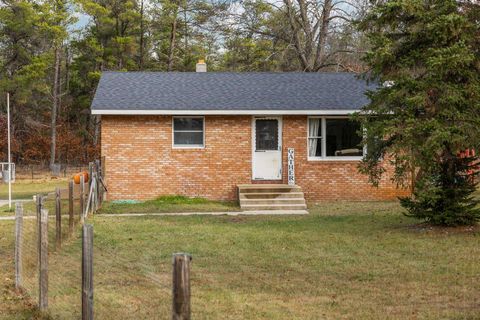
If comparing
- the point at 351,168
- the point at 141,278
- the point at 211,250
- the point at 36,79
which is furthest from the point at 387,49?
the point at 36,79

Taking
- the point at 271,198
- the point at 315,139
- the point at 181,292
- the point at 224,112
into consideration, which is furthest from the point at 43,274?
the point at 315,139

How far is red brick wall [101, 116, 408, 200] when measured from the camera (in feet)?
70.2

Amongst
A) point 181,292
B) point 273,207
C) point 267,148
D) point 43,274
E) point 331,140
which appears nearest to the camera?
point 181,292

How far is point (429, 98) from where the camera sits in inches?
510

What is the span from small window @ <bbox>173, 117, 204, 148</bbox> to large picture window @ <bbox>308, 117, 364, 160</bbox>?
3.42 m

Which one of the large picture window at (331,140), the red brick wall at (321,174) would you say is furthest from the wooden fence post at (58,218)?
the large picture window at (331,140)

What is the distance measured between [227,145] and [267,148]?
1266 millimetres

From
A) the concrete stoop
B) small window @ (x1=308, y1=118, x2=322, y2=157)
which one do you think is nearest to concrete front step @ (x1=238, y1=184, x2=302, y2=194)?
the concrete stoop

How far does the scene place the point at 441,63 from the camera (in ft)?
40.4

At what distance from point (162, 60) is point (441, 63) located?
117 feet

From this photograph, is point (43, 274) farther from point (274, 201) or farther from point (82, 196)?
point (274, 201)

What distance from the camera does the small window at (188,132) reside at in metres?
21.6

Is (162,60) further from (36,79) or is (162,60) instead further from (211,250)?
(211,250)

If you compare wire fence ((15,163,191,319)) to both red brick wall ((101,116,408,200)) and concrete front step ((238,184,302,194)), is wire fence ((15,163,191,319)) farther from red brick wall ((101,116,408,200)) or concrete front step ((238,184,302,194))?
red brick wall ((101,116,408,200))
